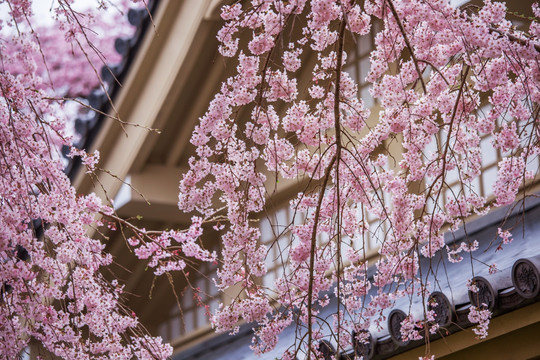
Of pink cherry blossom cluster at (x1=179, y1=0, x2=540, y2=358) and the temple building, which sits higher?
the temple building

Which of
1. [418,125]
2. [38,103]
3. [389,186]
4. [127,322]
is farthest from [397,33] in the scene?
[127,322]

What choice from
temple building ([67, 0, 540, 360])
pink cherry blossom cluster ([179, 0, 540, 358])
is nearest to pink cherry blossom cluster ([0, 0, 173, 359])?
pink cherry blossom cluster ([179, 0, 540, 358])

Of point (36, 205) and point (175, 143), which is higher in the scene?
point (175, 143)

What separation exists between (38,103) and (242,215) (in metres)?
1.17

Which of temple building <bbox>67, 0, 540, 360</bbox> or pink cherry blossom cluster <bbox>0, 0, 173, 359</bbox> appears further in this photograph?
temple building <bbox>67, 0, 540, 360</bbox>

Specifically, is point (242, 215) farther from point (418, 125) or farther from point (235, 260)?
point (418, 125)

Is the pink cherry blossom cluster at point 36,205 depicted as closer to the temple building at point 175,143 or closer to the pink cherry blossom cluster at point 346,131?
the pink cherry blossom cluster at point 346,131

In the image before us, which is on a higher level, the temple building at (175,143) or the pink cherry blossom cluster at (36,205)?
the temple building at (175,143)

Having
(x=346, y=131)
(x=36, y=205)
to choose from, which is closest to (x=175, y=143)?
(x=36, y=205)

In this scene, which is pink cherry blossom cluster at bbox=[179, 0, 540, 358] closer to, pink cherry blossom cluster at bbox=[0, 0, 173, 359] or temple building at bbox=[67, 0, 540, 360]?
pink cherry blossom cluster at bbox=[0, 0, 173, 359]

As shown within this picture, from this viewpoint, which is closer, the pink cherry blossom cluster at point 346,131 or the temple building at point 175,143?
the pink cherry blossom cluster at point 346,131

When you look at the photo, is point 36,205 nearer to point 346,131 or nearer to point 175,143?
point 346,131

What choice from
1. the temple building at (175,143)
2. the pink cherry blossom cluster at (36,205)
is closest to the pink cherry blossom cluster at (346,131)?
the pink cherry blossom cluster at (36,205)

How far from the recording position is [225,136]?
4.68 meters
